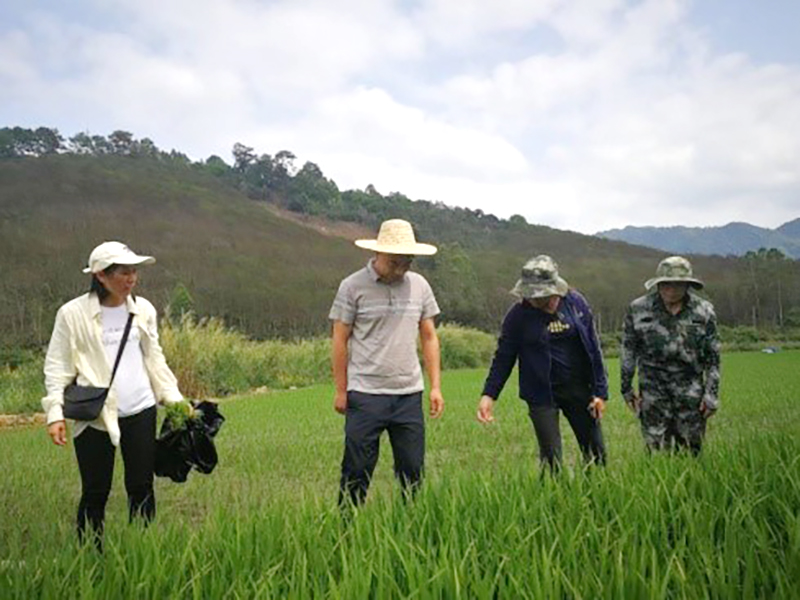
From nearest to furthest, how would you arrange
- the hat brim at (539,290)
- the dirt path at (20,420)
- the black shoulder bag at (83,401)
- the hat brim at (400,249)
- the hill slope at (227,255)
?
the black shoulder bag at (83,401)
the hat brim at (400,249)
the hat brim at (539,290)
the dirt path at (20,420)
the hill slope at (227,255)

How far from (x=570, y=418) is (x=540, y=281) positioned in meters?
0.91

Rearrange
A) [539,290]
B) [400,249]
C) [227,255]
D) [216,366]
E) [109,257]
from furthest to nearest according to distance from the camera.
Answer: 1. [227,255]
2. [216,366]
3. [539,290]
4. [400,249]
5. [109,257]

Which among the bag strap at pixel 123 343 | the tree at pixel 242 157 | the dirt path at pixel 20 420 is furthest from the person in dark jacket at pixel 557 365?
the tree at pixel 242 157

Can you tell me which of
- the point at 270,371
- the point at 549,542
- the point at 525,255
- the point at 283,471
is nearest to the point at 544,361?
the point at 549,542

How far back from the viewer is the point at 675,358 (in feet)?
13.9

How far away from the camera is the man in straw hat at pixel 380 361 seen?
3.82 meters

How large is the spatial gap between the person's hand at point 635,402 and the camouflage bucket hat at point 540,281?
0.90 m

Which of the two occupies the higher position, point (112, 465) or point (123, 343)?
point (123, 343)

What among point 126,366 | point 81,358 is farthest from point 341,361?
point 81,358

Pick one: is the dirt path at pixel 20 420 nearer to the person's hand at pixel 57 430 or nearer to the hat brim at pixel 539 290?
the person's hand at pixel 57 430

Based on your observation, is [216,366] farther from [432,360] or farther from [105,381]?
[105,381]

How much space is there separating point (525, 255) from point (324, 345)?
206 feet

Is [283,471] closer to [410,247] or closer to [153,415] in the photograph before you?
[153,415]

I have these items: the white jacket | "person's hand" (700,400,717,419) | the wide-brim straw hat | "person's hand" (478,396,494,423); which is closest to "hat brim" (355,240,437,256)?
the wide-brim straw hat
